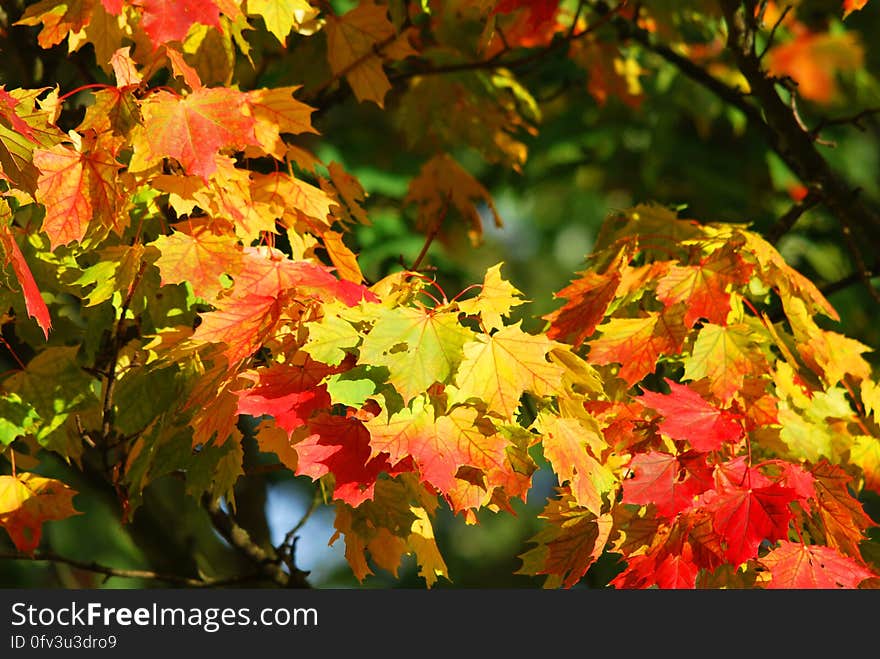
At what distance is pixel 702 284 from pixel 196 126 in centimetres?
108

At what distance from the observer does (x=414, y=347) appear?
6.09 ft

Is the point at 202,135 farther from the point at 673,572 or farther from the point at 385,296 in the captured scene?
the point at 673,572

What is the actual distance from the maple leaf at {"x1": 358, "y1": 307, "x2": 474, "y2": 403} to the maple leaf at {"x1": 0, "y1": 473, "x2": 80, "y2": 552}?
89 centimetres

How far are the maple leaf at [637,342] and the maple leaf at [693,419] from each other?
0.12m

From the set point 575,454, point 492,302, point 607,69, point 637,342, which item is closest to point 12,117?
point 492,302

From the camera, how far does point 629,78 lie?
13.4ft

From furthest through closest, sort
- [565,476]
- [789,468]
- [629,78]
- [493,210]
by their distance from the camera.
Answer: [629,78] < [493,210] < [789,468] < [565,476]

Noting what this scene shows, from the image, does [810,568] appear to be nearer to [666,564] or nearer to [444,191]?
[666,564]

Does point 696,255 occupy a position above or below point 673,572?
above

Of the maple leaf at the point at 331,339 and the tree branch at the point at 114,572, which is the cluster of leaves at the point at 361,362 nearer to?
the maple leaf at the point at 331,339

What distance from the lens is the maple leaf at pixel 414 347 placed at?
72.6 inches

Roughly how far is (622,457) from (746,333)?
363mm

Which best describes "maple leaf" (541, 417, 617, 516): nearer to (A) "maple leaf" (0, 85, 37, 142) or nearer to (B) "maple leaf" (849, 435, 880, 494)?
(B) "maple leaf" (849, 435, 880, 494)

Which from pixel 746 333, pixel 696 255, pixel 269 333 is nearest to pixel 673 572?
pixel 746 333
